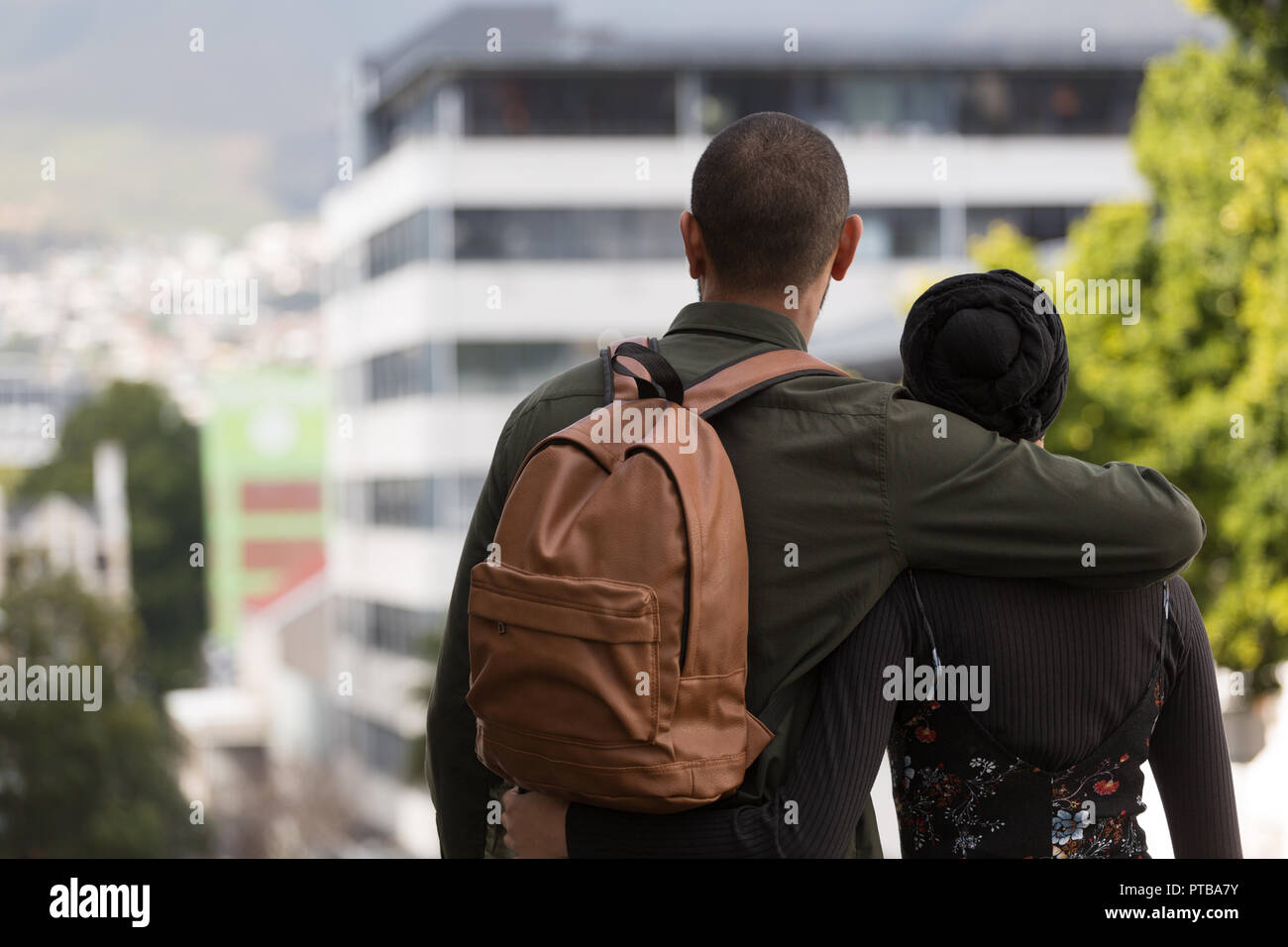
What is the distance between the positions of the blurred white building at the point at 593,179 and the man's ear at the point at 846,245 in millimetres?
28455

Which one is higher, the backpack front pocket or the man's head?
the man's head

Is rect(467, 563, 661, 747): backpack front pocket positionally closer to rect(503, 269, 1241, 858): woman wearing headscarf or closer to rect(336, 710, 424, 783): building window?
rect(503, 269, 1241, 858): woman wearing headscarf

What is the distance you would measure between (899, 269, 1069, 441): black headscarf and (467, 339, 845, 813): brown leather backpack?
0.25 metres

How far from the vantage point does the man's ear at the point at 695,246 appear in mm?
1508

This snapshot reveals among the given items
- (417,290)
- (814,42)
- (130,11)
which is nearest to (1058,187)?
(814,42)

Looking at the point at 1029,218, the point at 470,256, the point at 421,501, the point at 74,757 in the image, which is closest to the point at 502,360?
the point at 470,256

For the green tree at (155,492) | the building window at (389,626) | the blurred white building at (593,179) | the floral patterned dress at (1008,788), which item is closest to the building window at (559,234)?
the blurred white building at (593,179)

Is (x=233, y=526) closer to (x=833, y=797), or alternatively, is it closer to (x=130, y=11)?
(x=130, y=11)

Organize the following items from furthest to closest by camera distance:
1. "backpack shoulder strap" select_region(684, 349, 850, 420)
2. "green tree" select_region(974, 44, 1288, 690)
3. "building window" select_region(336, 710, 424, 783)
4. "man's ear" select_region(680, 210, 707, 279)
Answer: "building window" select_region(336, 710, 424, 783) < "green tree" select_region(974, 44, 1288, 690) < "man's ear" select_region(680, 210, 707, 279) < "backpack shoulder strap" select_region(684, 349, 850, 420)

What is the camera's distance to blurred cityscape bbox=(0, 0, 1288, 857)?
103ft

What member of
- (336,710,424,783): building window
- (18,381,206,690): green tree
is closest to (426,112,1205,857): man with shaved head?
Result: (336,710,424,783): building window

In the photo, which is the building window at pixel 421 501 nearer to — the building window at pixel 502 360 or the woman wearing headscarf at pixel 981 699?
the building window at pixel 502 360

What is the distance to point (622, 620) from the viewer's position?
126cm

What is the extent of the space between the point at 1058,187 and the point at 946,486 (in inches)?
1300
